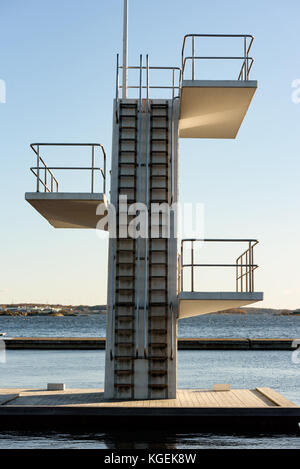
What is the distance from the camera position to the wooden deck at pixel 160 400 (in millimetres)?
13250

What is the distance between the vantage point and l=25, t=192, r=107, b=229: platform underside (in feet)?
45.4

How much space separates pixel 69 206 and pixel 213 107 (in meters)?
4.23

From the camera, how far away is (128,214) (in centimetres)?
1475

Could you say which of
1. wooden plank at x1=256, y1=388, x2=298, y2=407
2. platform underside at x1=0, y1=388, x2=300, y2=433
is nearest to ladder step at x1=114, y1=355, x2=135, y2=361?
platform underside at x1=0, y1=388, x2=300, y2=433

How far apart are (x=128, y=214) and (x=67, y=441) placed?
17.6 ft

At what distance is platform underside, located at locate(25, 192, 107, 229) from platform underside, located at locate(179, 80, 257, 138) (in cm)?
317

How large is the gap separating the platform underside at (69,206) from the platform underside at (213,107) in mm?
3169

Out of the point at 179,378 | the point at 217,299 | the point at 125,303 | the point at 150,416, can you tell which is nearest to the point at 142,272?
the point at 125,303

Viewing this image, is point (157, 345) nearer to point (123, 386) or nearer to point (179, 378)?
point (123, 386)

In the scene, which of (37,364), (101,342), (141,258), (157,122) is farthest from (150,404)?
(101,342)

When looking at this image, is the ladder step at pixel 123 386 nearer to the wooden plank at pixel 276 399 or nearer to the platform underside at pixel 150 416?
the platform underside at pixel 150 416

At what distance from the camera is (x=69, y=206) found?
14.4m

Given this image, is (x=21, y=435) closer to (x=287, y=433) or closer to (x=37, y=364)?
(x=287, y=433)
